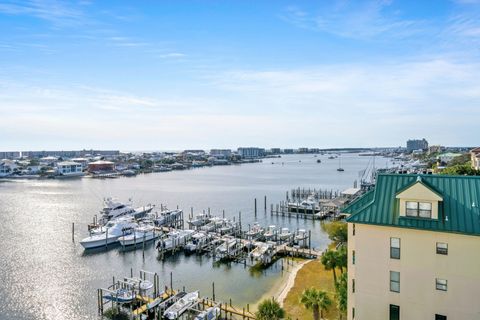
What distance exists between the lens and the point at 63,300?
1328 inches

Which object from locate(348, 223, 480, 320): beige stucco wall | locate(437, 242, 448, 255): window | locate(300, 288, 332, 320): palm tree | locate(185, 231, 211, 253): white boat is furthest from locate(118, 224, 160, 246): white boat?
locate(437, 242, 448, 255): window

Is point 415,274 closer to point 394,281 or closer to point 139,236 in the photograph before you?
point 394,281

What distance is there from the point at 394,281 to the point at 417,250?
216 centimetres

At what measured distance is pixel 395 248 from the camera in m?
18.3

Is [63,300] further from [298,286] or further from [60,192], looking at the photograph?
[60,192]

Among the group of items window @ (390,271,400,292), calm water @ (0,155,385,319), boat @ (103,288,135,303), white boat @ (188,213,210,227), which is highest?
window @ (390,271,400,292)

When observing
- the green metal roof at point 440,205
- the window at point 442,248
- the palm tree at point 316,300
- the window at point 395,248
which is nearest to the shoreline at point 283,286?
the palm tree at point 316,300

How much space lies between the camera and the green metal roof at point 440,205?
670 inches

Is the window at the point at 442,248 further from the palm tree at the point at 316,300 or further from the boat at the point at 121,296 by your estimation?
the boat at the point at 121,296

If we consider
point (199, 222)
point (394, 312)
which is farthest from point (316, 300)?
point (199, 222)

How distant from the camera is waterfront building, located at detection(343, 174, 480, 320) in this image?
16.8 meters

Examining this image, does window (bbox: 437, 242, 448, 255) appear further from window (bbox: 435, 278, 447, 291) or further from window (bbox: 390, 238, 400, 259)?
window (bbox: 390, 238, 400, 259)

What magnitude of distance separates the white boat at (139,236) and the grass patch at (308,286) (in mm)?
26902

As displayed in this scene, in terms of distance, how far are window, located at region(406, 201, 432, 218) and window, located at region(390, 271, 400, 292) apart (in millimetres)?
3265
